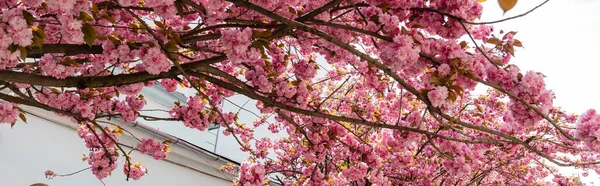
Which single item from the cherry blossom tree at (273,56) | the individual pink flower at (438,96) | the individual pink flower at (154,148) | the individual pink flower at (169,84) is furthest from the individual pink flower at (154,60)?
the individual pink flower at (154,148)

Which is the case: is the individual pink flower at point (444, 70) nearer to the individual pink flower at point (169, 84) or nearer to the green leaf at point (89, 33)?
the green leaf at point (89, 33)

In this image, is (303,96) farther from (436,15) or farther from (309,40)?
(436,15)

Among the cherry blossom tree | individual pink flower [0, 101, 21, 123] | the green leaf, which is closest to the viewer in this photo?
the green leaf

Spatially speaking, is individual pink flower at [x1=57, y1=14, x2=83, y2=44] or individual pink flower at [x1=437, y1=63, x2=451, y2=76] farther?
individual pink flower at [x1=437, y1=63, x2=451, y2=76]

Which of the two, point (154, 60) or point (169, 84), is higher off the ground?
point (169, 84)

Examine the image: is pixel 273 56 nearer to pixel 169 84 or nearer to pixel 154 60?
pixel 169 84

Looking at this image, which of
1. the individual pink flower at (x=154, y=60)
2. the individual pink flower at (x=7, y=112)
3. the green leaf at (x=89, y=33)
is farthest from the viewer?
the individual pink flower at (x=7, y=112)

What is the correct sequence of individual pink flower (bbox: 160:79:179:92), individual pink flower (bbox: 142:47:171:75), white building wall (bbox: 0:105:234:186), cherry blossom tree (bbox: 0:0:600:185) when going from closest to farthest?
cherry blossom tree (bbox: 0:0:600:185) < individual pink flower (bbox: 142:47:171:75) < individual pink flower (bbox: 160:79:179:92) < white building wall (bbox: 0:105:234:186)

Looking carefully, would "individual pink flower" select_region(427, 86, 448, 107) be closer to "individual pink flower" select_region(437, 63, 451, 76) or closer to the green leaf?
"individual pink flower" select_region(437, 63, 451, 76)

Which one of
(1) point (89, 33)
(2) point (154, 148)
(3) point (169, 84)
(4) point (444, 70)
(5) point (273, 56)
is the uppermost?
(5) point (273, 56)

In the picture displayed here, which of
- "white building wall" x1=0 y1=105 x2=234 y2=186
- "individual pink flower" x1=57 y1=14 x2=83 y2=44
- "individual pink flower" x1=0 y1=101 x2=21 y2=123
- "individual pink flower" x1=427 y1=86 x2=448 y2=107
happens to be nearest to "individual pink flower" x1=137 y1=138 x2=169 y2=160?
"individual pink flower" x1=0 y1=101 x2=21 y2=123

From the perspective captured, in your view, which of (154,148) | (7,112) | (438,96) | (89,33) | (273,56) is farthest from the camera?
(154,148)

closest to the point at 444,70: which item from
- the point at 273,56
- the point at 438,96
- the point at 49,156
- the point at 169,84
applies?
the point at 438,96

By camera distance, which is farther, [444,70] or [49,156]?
[49,156]
